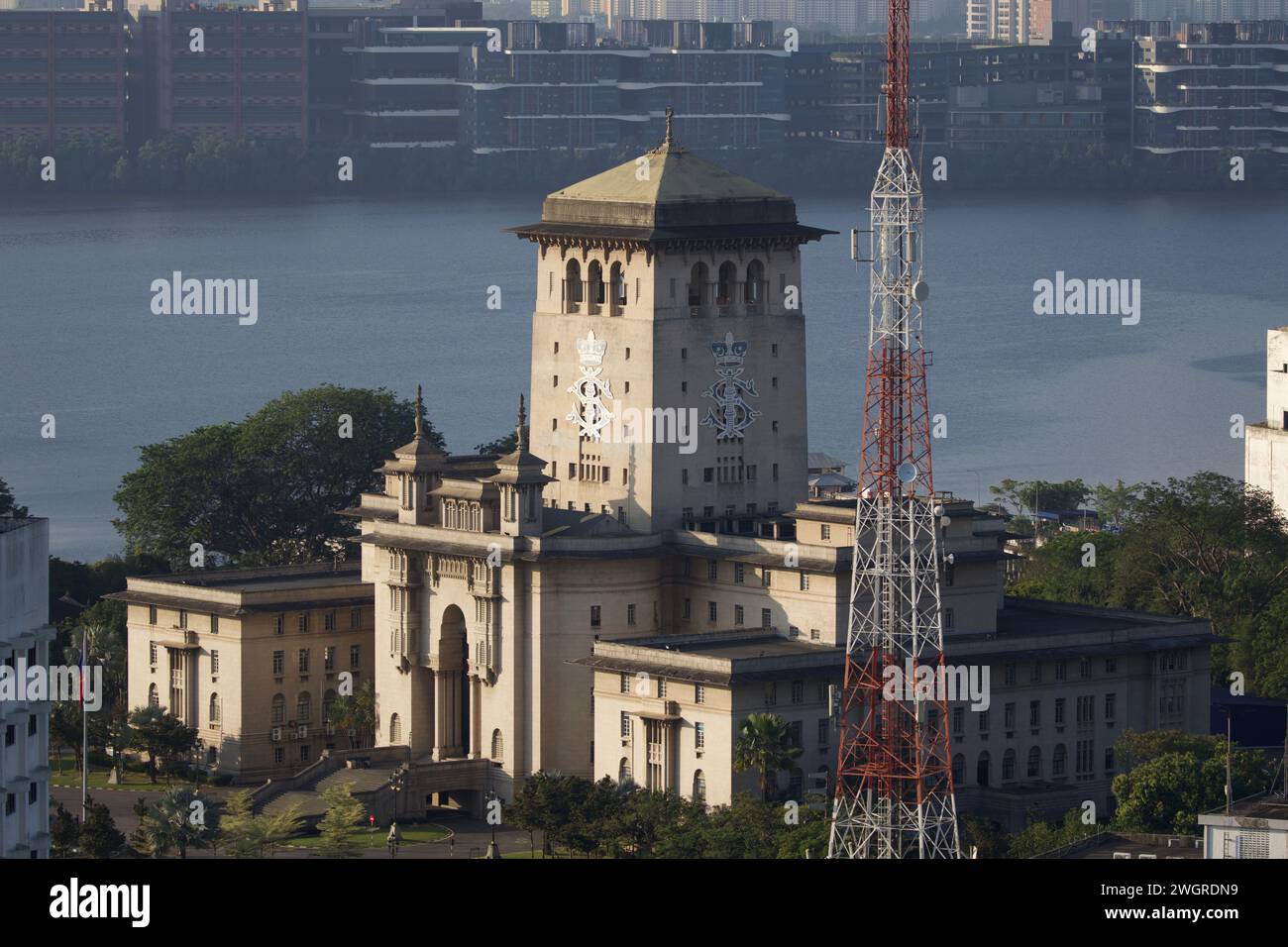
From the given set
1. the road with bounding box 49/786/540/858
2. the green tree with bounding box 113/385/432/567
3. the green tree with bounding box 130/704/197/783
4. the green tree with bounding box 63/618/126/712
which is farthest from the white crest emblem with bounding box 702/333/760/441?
the green tree with bounding box 113/385/432/567

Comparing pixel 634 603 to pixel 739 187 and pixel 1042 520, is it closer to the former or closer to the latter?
pixel 739 187

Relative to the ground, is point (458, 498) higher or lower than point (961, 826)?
higher

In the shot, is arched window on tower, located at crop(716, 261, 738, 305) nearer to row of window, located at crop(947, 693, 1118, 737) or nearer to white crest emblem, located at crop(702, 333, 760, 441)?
white crest emblem, located at crop(702, 333, 760, 441)

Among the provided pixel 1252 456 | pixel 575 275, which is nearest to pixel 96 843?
pixel 575 275

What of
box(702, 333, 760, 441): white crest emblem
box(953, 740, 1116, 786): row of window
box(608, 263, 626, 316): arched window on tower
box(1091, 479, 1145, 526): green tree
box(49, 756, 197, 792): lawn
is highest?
box(608, 263, 626, 316): arched window on tower

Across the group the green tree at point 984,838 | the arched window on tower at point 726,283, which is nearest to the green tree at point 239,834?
the green tree at point 984,838

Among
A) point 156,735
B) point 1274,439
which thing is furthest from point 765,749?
point 1274,439
